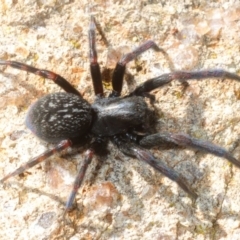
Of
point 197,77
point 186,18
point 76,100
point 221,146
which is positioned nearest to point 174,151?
point 221,146

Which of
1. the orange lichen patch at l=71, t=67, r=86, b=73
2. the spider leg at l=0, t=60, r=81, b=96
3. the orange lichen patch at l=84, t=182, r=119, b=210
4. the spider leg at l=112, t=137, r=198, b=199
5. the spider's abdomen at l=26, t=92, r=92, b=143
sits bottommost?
the orange lichen patch at l=84, t=182, r=119, b=210

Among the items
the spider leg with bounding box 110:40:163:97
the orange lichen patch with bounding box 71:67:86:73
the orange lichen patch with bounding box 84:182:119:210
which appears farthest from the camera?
the orange lichen patch with bounding box 71:67:86:73

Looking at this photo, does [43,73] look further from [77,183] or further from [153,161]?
[153,161]

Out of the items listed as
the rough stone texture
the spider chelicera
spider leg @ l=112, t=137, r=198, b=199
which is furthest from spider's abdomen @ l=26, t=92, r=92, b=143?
spider leg @ l=112, t=137, r=198, b=199

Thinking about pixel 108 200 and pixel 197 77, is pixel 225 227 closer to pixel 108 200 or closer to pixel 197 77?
pixel 108 200

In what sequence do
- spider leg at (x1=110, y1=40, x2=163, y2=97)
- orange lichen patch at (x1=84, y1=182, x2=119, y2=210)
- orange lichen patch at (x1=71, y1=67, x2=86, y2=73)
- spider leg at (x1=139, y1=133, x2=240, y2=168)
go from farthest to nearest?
1. orange lichen patch at (x1=71, y1=67, x2=86, y2=73)
2. spider leg at (x1=110, y1=40, x2=163, y2=97)
3. orange lichen patch at (x1=84, y1=182, x2=119, y2=210)
4. spider leg at (x1=139, y1=133, x2=240, y2=168)

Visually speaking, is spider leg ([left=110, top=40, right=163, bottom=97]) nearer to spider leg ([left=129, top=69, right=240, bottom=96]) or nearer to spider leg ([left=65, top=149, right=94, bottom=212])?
spider leg ([left=129, top=69, right=240, bottom=96])

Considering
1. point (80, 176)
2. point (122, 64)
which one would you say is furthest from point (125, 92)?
point (80, 176)
